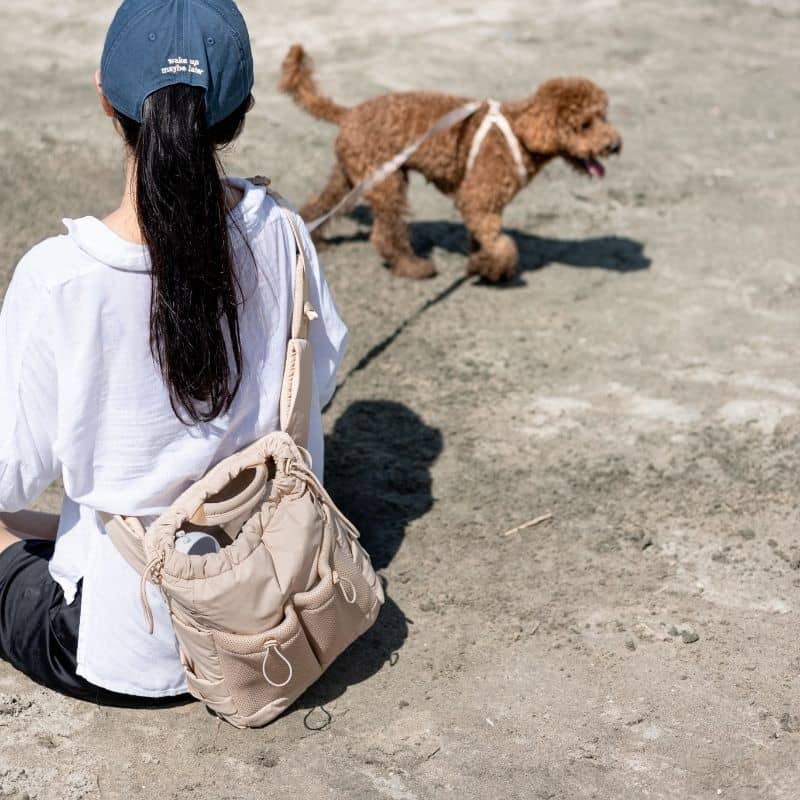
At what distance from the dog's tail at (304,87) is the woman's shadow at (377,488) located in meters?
1.77

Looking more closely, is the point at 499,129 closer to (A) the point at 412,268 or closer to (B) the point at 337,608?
(A) the point at 412,268

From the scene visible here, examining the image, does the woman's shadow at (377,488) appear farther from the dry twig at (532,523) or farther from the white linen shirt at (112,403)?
the white linen shirt at (112,403)

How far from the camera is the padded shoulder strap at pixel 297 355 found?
2438 millimetres

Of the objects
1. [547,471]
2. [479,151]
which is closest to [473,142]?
[479,151]

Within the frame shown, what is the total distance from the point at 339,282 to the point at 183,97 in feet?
10.4

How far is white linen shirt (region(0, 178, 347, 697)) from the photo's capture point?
6.97 ft

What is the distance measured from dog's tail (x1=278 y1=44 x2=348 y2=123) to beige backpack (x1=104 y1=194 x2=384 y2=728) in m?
3.02

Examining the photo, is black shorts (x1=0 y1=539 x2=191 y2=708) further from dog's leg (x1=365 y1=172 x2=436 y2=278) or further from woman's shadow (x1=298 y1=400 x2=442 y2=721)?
dog's leg (x1=365 y1=172 x2=436 y2=278)

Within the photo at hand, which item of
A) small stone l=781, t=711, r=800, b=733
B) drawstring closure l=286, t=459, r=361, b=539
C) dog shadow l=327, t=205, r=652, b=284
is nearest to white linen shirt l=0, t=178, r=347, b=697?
drawstring closure l=286, t=459, r=361, b=539

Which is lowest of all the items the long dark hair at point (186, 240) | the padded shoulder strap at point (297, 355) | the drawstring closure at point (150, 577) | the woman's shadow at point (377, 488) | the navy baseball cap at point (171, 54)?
the woman's shadow at point (377, 488)

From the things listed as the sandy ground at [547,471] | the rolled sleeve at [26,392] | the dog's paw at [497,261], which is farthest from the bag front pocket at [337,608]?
the dog's paw at [497,261]

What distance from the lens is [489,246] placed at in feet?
16.7

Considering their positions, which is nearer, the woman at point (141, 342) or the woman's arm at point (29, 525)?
the woman at point (141, 342)

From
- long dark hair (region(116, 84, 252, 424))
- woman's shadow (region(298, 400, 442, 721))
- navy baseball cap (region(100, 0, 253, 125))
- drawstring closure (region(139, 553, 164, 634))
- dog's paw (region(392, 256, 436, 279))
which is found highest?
navy baseball cap (region(100, 0, 253, 125))
